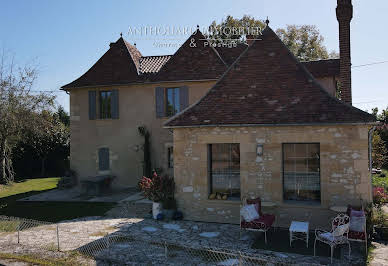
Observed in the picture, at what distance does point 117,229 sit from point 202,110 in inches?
183

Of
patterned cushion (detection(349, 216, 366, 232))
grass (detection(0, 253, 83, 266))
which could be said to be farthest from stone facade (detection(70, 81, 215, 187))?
patterned cushion (detection(349, 216, 366, 232))

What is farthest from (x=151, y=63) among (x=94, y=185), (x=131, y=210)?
(x=131, y=210)

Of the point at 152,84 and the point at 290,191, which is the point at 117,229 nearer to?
the point at 290,191

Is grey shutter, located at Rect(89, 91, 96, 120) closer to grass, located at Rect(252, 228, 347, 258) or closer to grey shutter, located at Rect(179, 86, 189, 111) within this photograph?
grey shutter, located at Rect(179, 86, 189, 111)

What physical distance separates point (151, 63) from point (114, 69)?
2133mm

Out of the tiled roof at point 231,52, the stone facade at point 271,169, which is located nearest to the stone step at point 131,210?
the stone facade at point 271,169

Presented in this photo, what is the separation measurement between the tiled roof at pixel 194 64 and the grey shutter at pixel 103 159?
4.88 meters

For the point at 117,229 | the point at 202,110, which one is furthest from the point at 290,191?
the point at 117,229

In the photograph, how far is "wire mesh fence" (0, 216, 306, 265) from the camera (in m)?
7.73

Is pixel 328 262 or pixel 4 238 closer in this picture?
pixel 328 262

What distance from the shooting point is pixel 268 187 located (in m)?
10.3

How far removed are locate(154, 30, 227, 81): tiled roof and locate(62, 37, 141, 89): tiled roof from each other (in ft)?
6.42

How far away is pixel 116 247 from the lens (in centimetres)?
872

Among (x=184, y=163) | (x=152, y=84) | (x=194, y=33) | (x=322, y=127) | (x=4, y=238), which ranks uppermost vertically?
(x=194, y=33)
